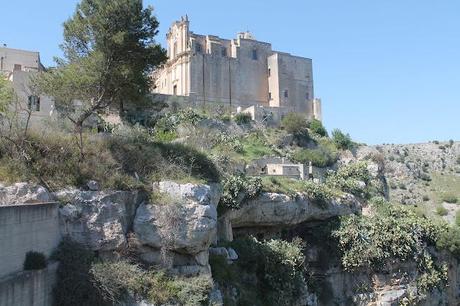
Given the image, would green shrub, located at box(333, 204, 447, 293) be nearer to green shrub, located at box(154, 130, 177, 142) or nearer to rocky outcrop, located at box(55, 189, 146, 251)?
green shrub, located at box(154, 130, 177, 142)

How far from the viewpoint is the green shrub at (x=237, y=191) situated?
1818 centimetres

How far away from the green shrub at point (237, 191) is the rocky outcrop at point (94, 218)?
6.71 meters

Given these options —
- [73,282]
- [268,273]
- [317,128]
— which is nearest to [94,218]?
[73,282]

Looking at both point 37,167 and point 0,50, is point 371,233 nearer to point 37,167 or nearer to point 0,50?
point 37,167

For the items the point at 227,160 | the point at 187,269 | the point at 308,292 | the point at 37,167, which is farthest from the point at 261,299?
the point at 227,160

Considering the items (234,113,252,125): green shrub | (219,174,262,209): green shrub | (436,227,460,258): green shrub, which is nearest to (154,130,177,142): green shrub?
(234,113,252,125): green shrub

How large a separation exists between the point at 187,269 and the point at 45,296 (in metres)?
3.56

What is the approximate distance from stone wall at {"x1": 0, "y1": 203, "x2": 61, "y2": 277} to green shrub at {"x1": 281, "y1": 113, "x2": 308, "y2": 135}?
3310 centimetres

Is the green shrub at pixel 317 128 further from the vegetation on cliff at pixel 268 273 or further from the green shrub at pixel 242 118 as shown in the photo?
the vegetation on cliff at pixel 268 273

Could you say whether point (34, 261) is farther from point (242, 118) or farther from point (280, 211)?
point (242, 118)

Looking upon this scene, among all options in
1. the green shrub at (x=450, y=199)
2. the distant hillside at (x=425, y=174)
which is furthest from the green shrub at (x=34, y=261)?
the green shrub at (x=450, y=199)

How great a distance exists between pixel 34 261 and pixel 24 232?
65cm

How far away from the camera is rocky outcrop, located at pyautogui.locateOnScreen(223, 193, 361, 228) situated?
767 inches

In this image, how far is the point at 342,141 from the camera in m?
44.8
